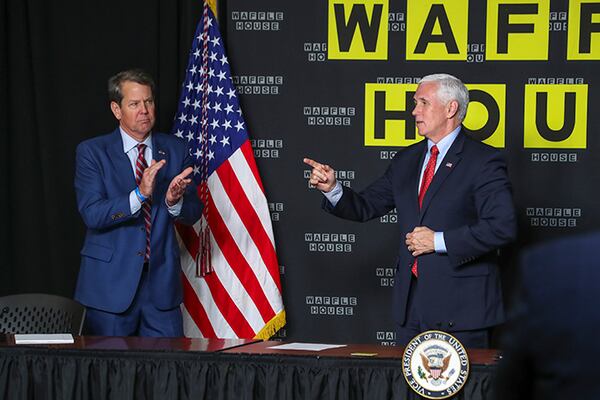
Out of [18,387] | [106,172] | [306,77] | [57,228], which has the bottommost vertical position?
[18,387]

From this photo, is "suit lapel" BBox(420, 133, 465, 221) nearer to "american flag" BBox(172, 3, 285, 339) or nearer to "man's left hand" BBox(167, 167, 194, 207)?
"man's left hand" BBox(167, 167, 194, 207)

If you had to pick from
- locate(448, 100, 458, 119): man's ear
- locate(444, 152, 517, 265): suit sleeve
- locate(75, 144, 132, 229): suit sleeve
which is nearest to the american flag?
locate(75, 144, 132, 229): suit sleeve

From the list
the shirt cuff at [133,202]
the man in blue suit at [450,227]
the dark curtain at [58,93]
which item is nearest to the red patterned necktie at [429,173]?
the man in blue suit at [450,227]

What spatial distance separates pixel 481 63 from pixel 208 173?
1.51 metres

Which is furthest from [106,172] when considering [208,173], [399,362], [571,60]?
[571,60]

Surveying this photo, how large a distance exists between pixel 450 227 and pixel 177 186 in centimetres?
109

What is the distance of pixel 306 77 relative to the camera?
4.66 m

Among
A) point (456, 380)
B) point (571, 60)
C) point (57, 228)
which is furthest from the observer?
point (57, 228)

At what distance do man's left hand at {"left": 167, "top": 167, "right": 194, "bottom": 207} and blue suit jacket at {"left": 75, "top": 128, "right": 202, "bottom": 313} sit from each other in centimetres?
13

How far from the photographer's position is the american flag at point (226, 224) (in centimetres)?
452

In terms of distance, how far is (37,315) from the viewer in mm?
3273

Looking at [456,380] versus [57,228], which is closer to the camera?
[456,380]

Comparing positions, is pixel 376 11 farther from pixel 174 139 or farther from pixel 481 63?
pixel 174 139

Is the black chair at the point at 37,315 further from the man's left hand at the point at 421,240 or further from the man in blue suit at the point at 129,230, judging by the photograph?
the man's left hand at the point at 421,240
